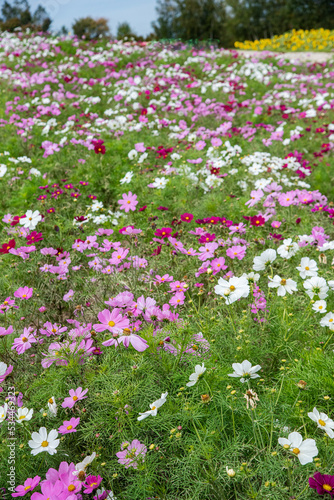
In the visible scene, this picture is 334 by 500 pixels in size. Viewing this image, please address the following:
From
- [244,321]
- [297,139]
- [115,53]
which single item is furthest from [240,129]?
[115,53]

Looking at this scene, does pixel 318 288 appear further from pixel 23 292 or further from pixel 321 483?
pixel 23 292

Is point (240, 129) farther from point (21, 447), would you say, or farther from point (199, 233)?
point (21, 447)

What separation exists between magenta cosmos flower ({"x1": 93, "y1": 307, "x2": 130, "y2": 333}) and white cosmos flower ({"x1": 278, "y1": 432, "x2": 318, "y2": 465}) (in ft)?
2.40

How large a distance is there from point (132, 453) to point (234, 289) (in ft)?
2.50

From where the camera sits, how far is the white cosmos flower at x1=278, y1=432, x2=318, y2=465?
3.28 feet

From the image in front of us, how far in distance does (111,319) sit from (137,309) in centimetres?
21

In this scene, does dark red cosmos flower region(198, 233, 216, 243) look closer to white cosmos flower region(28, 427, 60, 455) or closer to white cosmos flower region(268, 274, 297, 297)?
white cosmos flower region(268, 274, 297, 297)

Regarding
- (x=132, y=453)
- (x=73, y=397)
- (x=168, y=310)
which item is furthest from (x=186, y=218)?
(x=132, y=453)

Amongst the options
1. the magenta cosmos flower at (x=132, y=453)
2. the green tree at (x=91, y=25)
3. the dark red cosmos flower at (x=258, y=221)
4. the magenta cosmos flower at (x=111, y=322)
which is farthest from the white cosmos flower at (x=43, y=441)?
the green tree at (x=91, y=25)

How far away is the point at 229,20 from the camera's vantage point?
2388 centimetres

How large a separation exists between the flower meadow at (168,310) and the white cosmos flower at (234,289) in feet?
0.05

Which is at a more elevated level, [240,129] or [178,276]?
[240,129]

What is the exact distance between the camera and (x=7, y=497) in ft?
4.18

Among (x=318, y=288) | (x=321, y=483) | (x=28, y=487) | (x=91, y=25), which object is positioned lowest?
(x=28, y=487)
